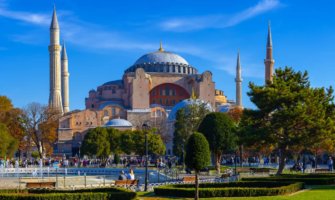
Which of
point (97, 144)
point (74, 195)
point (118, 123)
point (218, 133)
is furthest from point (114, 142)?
point (74, 195)

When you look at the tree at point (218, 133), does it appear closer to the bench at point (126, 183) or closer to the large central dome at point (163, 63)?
the bench at point (126, 183)

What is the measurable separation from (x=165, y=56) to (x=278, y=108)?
60.6 metres

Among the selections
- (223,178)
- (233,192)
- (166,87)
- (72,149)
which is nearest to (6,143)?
(223,178)

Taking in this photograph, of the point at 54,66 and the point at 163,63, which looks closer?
the point at 54,66

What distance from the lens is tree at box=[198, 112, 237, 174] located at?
30.4 metres

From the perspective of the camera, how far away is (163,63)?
8500 cm

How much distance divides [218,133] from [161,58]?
186ft

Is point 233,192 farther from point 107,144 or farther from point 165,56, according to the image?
point 165,56

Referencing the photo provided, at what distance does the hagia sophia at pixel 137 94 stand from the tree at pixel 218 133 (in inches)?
1356

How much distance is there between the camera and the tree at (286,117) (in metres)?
26.0

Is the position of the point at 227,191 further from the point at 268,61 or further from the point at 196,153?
the point at 268,61

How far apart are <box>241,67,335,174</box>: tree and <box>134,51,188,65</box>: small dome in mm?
58695

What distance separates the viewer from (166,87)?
272 ft

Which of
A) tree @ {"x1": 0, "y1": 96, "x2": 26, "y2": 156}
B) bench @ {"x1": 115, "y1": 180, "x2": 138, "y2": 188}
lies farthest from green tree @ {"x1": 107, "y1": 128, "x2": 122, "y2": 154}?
bench @ {"x1": 115, "y1": 180, "x2": 138, "y2": 188}
